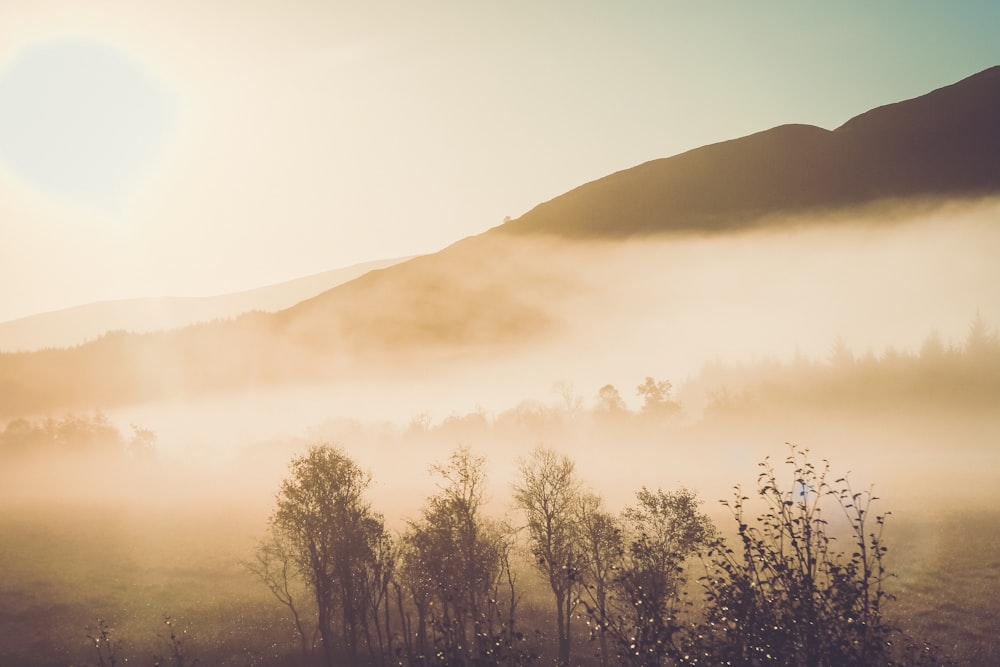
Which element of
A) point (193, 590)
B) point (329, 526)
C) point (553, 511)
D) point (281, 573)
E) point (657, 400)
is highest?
point (329, 526)

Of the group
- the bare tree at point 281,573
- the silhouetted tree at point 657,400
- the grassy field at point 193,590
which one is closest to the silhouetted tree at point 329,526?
the bare tree at point 281,573

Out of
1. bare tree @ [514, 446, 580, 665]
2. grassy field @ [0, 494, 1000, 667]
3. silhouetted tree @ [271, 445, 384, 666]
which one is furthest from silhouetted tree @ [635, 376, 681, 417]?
silhouetted tree @ [271, 445, 384, 666]

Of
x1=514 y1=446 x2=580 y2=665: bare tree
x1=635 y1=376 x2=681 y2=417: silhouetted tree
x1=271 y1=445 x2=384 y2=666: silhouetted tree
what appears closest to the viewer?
x1=271 y1=445 x2=384 y2=666: silhouetted tree

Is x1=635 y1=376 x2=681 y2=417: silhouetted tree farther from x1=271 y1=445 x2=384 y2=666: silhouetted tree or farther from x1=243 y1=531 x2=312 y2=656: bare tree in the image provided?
x1=271 y1=445 x2=384 y2=666: silhouetted tree

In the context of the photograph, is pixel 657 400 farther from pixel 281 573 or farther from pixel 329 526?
pixel 329 526

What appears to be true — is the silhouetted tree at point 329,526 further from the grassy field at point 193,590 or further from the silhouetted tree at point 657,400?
the silhouetted tree at point 657,400

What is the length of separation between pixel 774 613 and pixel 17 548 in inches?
4990

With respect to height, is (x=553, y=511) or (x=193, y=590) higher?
(x=553, y=511)

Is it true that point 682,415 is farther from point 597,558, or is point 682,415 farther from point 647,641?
point 647,641

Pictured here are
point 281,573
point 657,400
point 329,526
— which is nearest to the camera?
point 329,526

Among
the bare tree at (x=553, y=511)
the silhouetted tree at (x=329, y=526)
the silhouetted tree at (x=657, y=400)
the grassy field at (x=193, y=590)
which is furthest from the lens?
the silhouetted tree at (x=657, y=400)

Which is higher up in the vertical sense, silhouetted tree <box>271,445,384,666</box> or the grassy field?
silhouetted tree <box>271,445,384,666</box>

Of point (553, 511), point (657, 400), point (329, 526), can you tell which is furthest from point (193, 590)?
point (657, 400)

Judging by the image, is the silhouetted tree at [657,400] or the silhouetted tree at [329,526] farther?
the silhouetted tree at [657,400]
